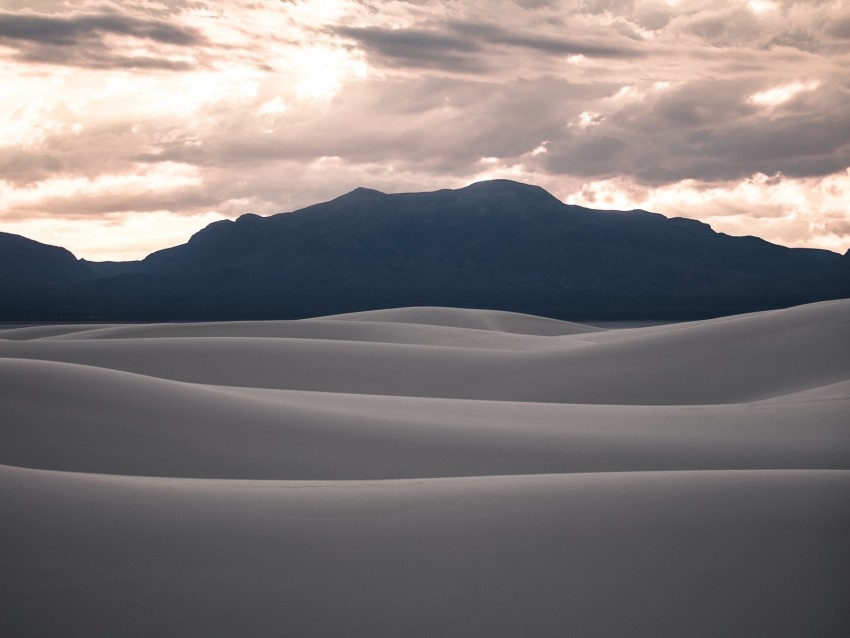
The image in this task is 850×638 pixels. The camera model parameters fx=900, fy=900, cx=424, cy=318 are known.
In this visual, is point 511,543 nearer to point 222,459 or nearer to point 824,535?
point 824,535

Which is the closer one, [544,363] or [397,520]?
[397,520]

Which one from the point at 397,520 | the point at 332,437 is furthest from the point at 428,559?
the point at 332,437

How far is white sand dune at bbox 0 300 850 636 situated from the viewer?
4.98 meters

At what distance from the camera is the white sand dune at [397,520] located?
4.98 meters

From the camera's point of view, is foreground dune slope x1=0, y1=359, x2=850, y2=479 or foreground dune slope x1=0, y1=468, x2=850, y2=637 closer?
foreground dune slope x1=0, y1=468, x2=850, y2=637

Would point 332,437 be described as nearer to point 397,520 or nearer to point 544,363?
point 397,520

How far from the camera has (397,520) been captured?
596 centimetres

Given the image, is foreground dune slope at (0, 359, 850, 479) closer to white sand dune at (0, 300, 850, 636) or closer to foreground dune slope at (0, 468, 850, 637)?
white sand dune at (0, 300, 850, 636)

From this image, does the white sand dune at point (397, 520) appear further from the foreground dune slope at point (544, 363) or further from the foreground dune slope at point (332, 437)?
the foreground dune slope at point (544, 363)

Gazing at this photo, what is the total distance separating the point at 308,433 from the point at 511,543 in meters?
4.80

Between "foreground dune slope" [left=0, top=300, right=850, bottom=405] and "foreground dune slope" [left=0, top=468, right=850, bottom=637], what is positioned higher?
"foreground dune slope" [left=0, top=300, right=850, bottom=405]

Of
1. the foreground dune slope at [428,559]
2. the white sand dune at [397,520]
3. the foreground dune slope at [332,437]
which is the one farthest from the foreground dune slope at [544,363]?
the foreground dune slope at [428,559]

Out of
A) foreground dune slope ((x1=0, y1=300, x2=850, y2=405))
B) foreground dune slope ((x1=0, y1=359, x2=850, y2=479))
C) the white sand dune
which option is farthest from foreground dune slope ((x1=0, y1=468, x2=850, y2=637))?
foreground dune slope ((x1=0, y1=300, x2=850, y2=405))

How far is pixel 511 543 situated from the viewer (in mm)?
5625
